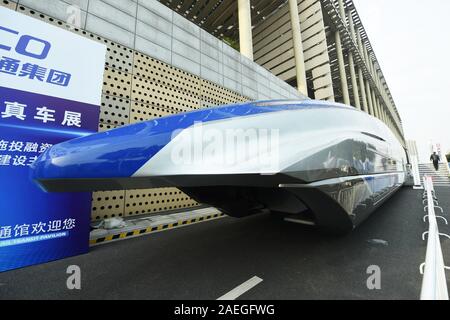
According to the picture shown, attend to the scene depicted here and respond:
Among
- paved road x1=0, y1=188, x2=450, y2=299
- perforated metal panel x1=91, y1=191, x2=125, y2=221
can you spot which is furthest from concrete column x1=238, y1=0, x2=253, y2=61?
paved road x1=0, y1=188, x2=450, y2=299

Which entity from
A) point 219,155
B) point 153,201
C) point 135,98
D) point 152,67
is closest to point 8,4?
point 135,98

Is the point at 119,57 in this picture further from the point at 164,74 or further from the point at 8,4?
the point at 8,4

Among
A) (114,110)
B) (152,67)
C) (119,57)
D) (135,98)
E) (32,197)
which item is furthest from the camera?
(152,67)

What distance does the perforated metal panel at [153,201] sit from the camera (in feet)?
12.5

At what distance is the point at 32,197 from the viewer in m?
2.17

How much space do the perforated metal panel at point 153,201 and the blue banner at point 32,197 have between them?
4.50ft

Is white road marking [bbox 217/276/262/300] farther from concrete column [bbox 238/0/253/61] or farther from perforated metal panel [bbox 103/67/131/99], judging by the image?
concrete column [bbox 238/0/253/61]

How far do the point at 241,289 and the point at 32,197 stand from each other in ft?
7.33

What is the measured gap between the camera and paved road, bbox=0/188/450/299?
4.84 feet

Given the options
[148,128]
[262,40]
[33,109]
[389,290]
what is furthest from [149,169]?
[262,40]

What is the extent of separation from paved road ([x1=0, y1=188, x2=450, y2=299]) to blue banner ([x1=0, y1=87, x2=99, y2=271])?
18cm

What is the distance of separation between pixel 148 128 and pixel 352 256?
2127mm

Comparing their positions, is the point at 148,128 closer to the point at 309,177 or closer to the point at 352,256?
the point at 309,177

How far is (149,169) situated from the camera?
1159mm
